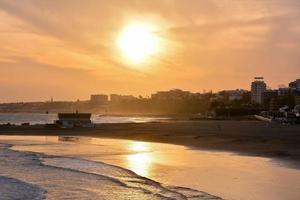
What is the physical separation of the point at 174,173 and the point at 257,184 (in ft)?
14.9

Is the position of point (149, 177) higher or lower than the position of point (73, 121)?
lower

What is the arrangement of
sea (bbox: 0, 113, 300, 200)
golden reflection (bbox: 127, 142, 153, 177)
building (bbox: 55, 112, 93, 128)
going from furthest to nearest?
1. building (bbox: 55, 112, 93, 128)
2. golden reflection (bbox: 127, 142, 153, 177)
3. sea (bbox: 0, 113, 300, 200)

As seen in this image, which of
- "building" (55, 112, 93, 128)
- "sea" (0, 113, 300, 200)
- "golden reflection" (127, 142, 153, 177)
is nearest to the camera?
"sea" (0, 113, 300, 200)

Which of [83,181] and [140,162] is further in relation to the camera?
[140,162]

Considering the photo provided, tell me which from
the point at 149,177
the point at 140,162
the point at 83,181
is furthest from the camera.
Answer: the point at 140,162

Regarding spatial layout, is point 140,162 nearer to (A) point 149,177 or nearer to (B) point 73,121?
(A) point 149,177

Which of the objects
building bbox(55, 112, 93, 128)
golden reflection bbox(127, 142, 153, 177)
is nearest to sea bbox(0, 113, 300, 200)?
golden reflection bbox(127, 142, 153, 177)

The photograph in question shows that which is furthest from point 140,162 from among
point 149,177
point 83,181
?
point 83,181

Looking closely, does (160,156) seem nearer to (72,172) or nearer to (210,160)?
(210,160)

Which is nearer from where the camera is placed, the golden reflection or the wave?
the wave

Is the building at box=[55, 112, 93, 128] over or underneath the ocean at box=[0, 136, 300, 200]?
over

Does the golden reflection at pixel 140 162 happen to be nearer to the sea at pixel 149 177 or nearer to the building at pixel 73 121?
the sea at pixel 149 177

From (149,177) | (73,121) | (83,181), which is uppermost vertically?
(73,121)

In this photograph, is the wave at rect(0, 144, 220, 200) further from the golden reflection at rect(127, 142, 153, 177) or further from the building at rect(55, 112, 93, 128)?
the building at rect(55, 112, 93, 128)
